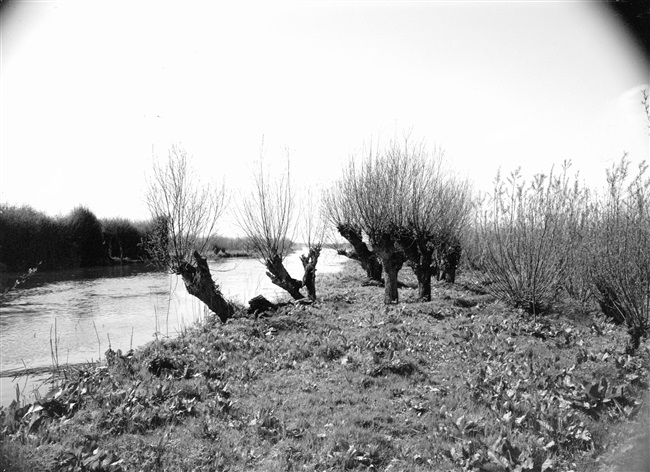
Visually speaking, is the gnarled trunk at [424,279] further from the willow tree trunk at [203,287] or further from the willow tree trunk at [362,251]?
the willow tree trunk at [203,287]

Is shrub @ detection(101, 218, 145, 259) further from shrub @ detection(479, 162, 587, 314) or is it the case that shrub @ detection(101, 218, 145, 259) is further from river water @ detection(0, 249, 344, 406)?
shrub @ detection(479, 162, 587, 314)

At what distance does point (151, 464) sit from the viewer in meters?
4.34

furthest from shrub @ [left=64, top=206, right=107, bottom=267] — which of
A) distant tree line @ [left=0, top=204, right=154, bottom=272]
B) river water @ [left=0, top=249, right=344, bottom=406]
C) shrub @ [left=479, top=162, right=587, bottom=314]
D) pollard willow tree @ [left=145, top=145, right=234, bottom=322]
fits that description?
shrub @ [left=479, top=162, right=587, bottom=314]

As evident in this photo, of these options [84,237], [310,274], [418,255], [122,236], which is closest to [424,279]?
[418,255]

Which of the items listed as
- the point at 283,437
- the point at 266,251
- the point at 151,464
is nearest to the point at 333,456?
the point at 283,437

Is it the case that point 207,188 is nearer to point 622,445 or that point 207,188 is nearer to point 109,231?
point 622,445

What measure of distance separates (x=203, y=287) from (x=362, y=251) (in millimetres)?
10139

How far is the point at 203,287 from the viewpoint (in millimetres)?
12531

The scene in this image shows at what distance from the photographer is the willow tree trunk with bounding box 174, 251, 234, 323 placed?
12406 millimetres

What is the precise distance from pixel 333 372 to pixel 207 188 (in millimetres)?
10075

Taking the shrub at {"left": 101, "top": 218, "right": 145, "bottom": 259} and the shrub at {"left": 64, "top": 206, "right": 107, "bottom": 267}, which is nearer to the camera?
the shrub at {"left": 64, "top": 206, "right": 107, "bottom": 267}

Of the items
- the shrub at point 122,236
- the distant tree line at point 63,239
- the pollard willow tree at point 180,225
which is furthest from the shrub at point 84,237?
the pollard willow tree at point 180,225

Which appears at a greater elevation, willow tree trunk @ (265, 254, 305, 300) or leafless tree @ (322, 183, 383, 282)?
leafless tree @ (322, 183, 383, 282)

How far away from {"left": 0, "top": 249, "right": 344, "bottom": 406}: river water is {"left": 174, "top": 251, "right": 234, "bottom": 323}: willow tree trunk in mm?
1223
